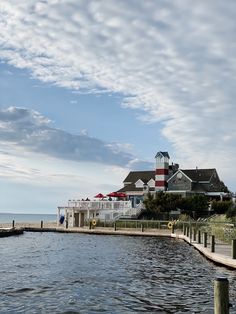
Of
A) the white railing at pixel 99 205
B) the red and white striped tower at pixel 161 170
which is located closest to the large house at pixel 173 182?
the red and white striped tower at pixel 161 170

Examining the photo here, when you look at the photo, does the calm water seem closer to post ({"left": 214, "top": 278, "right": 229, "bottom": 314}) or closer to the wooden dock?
post ({"left": 214, "top": 278, "right": 229, "bottom": 314})

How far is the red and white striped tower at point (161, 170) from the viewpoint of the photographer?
87875 mm

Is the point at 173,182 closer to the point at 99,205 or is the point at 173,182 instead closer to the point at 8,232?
the point at 99,205

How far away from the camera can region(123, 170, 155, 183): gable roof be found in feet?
306

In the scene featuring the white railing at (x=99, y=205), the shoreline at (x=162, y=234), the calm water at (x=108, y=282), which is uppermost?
the white railing at (x=99, y=205)

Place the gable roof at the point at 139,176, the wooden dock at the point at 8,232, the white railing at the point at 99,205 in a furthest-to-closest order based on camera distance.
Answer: the gable roof at the point at 139,176, the white railing at the point at 99,205, the wooden dock at the point at 8,232

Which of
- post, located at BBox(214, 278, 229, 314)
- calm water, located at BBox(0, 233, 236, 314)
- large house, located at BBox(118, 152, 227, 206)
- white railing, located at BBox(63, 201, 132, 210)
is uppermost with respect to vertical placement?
large house, located at BBox(118, 152, 227, 206)

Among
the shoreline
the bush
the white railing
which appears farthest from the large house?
the shoreline

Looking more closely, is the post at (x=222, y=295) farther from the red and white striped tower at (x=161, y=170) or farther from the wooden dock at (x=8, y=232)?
the red and white striped tower at (x=161, y=170)

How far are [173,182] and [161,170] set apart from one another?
3.36 meters

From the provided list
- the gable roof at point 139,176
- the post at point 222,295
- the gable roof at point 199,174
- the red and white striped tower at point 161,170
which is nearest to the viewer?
the post at point 222,295

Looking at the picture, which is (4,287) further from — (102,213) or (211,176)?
(211,176)

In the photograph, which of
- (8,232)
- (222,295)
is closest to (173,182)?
(8,232)

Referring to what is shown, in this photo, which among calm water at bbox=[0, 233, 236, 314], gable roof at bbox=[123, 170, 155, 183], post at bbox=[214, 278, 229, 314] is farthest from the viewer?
gable roof at bbox=[123, 170, 155, 183]
